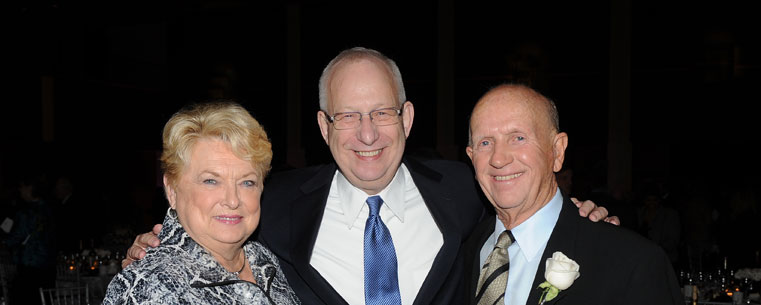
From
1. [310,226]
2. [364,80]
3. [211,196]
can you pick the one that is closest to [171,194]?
[211,196]

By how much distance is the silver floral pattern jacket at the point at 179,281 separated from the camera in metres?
1.74

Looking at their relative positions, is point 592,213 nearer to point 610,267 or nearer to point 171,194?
point 610,267

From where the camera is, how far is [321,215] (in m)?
2.46

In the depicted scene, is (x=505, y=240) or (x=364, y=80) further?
(x=364, y=80)

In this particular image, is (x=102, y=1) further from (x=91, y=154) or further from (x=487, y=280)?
(x=487, y=280)

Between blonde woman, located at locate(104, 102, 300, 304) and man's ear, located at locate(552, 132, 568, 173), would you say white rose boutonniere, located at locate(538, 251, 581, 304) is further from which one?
blonde woman, located at locate(104, 102, 300, 304)

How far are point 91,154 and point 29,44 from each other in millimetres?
2469

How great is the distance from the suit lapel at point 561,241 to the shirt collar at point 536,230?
0.12ft

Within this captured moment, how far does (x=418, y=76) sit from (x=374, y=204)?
11.3m

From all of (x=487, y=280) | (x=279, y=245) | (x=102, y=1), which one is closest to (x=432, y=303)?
(x=487, y=280)

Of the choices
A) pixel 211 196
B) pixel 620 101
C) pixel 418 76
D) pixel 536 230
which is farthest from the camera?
pixel 418 76

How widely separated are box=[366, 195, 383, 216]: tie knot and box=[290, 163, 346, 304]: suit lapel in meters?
0.17

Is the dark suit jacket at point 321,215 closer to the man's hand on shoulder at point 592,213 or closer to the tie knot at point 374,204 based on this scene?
the tie knot at point 374,204

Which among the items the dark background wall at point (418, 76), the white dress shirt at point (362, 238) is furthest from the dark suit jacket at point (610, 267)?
the dark background wall at point (418, 76)
